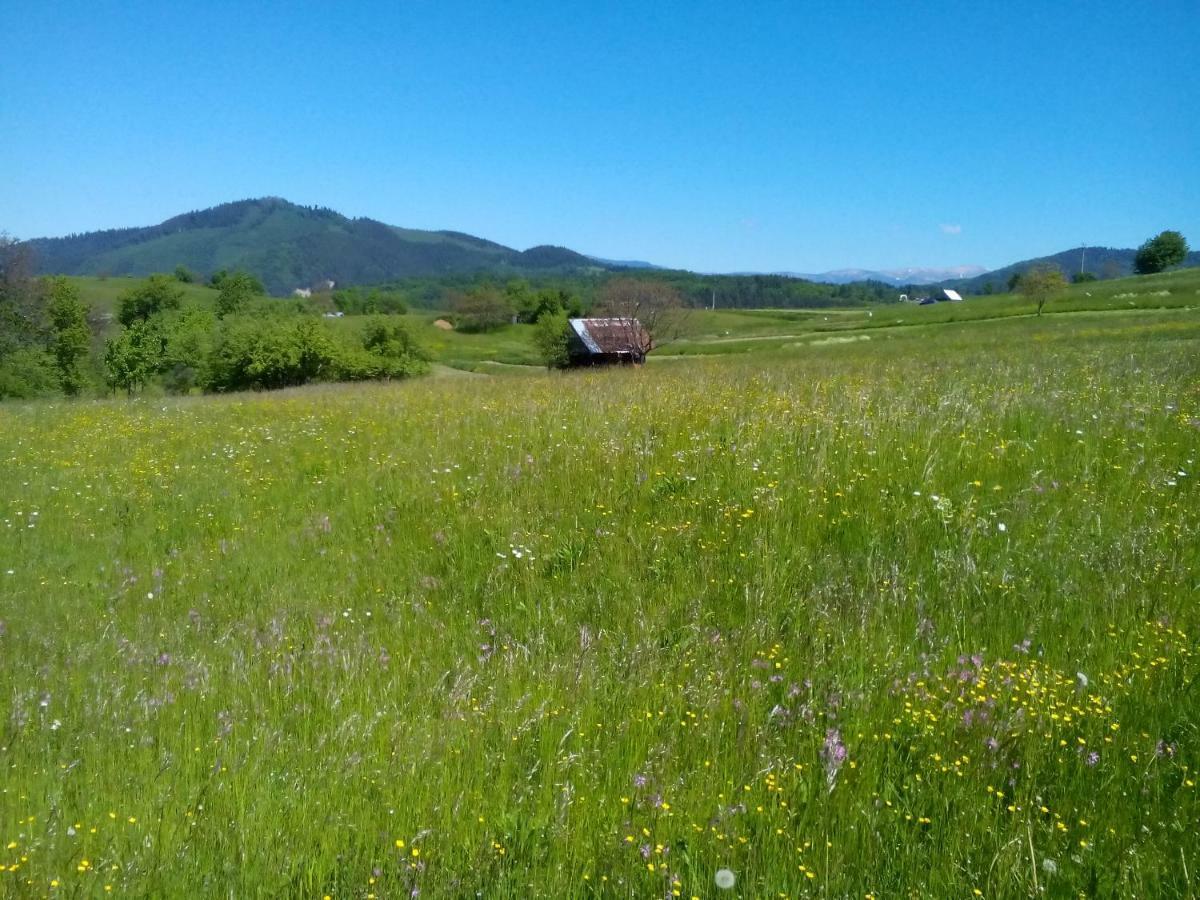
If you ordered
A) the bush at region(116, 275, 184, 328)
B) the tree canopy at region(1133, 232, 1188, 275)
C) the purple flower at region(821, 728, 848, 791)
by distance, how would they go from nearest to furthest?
1. the purple flower at region(821, 728, 848, 791)
2. the bush at region(116, 275, 184, 328)
3. the tree canopy at region(1133, 232, 1188, 275)

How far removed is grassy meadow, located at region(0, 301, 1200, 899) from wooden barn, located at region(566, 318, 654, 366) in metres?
72.4

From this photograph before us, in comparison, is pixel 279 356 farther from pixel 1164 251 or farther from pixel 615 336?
pixel 1164 251

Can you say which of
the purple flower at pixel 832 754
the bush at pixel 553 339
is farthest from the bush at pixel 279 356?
the purple flower at pixel 832 754

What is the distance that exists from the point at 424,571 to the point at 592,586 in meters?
1.50

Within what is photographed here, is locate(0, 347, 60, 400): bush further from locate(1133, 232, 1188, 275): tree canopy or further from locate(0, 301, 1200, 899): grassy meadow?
locate(1133, 232, 1188, 275): tree canopy

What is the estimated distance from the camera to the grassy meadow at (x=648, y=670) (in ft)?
8.44

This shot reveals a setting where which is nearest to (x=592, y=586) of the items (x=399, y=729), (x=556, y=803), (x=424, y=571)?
(x=424, y=571)

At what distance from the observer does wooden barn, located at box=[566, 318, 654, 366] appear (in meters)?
79.9

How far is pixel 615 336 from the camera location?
80375mm

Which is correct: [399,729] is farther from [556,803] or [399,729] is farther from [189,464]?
[189,464]

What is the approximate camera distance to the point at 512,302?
17062cm

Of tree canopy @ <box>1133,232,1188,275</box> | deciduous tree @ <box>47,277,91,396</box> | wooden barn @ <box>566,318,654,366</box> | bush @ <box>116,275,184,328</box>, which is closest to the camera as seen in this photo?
deciduous tree @ <box>47,277,91,396</box>

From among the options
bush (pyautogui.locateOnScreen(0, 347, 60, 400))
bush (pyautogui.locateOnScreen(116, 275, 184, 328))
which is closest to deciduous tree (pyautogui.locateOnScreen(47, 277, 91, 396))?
bush (pyautogui.locateOnScreen(0, 347, 60, 400))

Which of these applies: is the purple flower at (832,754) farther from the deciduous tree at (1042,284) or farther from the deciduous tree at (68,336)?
the deciduous tree at (1042,284)
